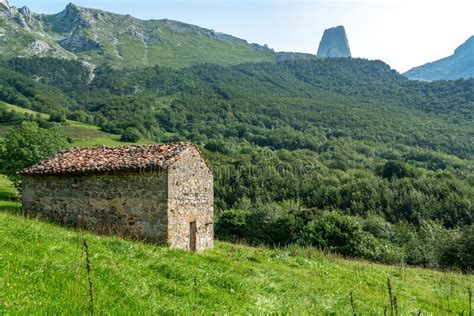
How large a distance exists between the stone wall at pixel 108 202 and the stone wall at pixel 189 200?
21.0 inches

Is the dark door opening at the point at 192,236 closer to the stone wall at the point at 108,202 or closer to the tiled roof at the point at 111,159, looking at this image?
the stone wall at the point at 108,202

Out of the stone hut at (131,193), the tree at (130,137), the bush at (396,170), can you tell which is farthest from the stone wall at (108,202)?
the tree at (130,137)

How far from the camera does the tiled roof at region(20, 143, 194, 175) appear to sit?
60.5 ft

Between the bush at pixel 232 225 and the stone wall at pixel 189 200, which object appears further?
the bush at pixel 232 225

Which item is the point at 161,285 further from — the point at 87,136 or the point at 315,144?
the point at 315,144

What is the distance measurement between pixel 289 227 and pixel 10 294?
4113 cm

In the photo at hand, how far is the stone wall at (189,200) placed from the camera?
18375mm

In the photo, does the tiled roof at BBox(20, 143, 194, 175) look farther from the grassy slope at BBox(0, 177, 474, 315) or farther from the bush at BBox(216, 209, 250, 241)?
the bush at BBox(216, 209, 250, 241)

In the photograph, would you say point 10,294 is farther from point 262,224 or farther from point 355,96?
point 355,96

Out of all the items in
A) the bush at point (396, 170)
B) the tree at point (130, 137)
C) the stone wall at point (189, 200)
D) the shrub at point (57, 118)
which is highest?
the shrub at point (57, 118)

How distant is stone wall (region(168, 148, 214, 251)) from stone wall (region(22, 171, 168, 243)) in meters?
0.53

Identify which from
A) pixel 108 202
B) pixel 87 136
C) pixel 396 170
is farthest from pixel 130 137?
pixel 108 202

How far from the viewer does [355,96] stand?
6983 inches

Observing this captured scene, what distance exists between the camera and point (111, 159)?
787 inches
